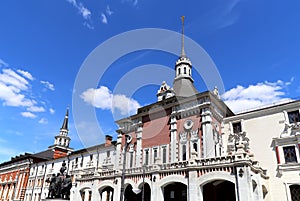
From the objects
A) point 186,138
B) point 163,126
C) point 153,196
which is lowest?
point 153,196

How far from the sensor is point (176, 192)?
25.8 meters

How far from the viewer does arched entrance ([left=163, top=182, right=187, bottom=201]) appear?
25109 millimetres

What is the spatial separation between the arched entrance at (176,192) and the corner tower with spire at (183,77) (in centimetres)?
1464

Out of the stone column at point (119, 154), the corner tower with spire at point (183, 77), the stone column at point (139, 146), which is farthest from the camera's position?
the corner tower with spire at point (183, 77)

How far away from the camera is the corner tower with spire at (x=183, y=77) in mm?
37781

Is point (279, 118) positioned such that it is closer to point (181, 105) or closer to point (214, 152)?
point (214, 152)

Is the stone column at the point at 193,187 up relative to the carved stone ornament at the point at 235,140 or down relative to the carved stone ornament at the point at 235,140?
down

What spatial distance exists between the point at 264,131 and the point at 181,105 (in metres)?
10.2

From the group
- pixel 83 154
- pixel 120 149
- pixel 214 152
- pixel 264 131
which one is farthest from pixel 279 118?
pixel 83 154

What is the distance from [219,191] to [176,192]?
15.0ft

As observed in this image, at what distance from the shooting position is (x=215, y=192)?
23.7m

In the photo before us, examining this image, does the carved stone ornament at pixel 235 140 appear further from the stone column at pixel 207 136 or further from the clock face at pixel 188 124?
the clock face at pixel 188 124

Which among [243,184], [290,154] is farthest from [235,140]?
[243,184]

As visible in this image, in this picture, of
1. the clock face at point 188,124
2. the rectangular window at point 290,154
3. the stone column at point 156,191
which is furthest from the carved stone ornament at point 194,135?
the rectangular window at point 290,154
